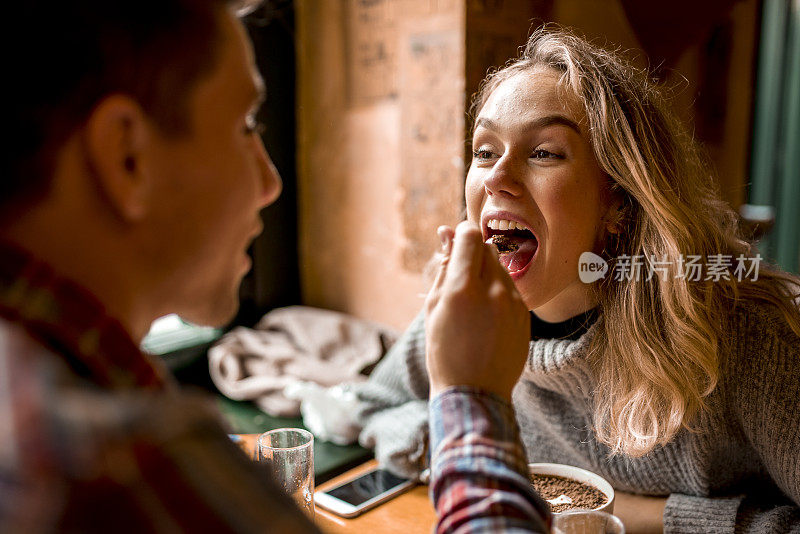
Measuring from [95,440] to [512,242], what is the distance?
86 cm

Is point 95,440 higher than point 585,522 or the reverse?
higher

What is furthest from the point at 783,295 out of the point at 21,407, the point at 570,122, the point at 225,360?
the point at 225,360

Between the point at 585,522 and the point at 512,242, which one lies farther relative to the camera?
the point at 512,242

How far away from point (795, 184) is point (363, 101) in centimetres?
191

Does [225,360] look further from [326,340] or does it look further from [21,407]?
[21,407]

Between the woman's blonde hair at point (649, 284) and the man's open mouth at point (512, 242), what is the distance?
15 centimetres

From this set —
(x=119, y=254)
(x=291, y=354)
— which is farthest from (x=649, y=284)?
(x=291, y=354)

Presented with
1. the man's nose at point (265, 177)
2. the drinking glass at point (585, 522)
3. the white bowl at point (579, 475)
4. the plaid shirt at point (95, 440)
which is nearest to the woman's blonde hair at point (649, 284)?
the white bowl at point (579, 475)

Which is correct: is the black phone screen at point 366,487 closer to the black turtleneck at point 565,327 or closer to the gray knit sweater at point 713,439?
the gray knit sweater at point 713,439

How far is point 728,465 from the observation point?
1.16 meters

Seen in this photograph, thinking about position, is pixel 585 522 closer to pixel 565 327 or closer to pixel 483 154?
pixel 565 327

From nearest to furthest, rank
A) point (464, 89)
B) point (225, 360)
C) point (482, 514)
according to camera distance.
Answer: point (482, 514) < point (464, 89) < point (225, 360)

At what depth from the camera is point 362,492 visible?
4.05ft

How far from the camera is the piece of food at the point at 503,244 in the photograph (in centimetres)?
116
